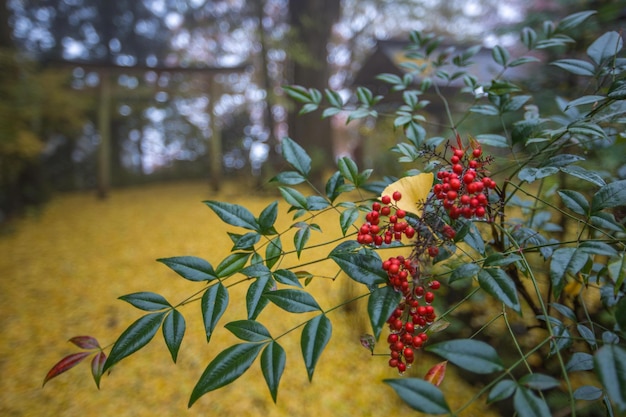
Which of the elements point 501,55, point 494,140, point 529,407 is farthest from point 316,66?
point 529,407

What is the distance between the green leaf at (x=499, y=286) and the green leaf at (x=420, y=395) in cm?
16

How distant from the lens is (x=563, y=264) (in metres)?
0.51

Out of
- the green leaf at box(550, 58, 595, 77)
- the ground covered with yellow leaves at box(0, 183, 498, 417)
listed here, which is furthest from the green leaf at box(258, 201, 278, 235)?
the ground covered with yellow leaves at box(0, 183, 498, 417)

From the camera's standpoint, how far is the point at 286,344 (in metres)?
2.23

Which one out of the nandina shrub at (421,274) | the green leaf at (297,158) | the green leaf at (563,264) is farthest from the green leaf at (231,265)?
the green leaf at (563,264)

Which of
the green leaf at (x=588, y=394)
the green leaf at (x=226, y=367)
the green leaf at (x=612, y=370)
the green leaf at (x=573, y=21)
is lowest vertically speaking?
the green leaf at (x=588, y=394)

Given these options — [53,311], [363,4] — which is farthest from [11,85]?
[363,4]

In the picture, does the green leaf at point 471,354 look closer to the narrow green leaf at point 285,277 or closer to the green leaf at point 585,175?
the narrow green leaf at point 285,277

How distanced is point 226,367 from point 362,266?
25cm

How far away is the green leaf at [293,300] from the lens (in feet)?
1.86

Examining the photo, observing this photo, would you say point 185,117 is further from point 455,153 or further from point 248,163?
point 455,153

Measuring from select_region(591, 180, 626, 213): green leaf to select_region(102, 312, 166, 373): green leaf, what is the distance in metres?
0.74

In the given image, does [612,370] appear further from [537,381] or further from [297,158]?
[297,158]

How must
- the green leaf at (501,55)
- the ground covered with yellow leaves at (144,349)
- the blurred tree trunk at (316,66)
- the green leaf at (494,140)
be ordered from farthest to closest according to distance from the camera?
the blurred tree trunk at (316,66) → the ground covered with yellow leaves at (144,349) → the green leaf at (501,55) → the green leaf at (494,140)
